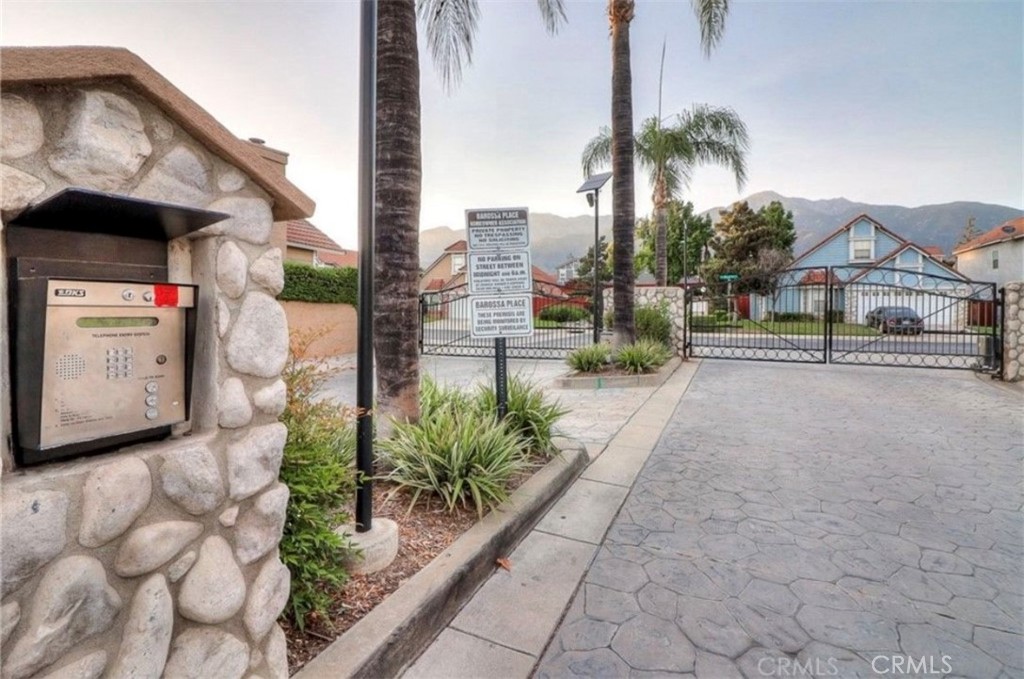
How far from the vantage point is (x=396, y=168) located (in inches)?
135

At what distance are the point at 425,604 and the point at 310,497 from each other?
718 mm

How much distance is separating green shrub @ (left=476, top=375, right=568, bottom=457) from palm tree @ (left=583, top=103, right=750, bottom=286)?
41.5 ft

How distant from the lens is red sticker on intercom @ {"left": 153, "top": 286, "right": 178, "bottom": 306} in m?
1.32

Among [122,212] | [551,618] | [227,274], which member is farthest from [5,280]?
[551,618]

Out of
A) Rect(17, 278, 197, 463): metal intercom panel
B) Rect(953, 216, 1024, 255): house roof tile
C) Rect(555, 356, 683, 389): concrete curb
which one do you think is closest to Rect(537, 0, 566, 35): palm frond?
Rect(555, 356, 683, 389): concrete curb

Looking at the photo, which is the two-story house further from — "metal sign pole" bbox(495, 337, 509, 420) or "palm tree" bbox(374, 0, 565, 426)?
"palm tree" bbox(374, 0, 565, 426)

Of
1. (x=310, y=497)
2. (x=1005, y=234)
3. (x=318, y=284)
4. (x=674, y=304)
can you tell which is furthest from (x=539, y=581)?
(x=1005, y=234)

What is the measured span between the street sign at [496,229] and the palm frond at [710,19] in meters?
8.89

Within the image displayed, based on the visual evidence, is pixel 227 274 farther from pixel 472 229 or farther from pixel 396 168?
pixel 472 229

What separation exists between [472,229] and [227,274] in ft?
9.02

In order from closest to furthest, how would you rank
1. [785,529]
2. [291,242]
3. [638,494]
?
[785,529] < [638,494] < [291,242]

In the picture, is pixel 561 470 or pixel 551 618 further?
pixel 561 470

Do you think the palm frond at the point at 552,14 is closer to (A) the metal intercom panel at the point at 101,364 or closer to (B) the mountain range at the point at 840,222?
(A) the metal intercom panel at the point at 101,364

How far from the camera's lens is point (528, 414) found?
4258 millimetres
